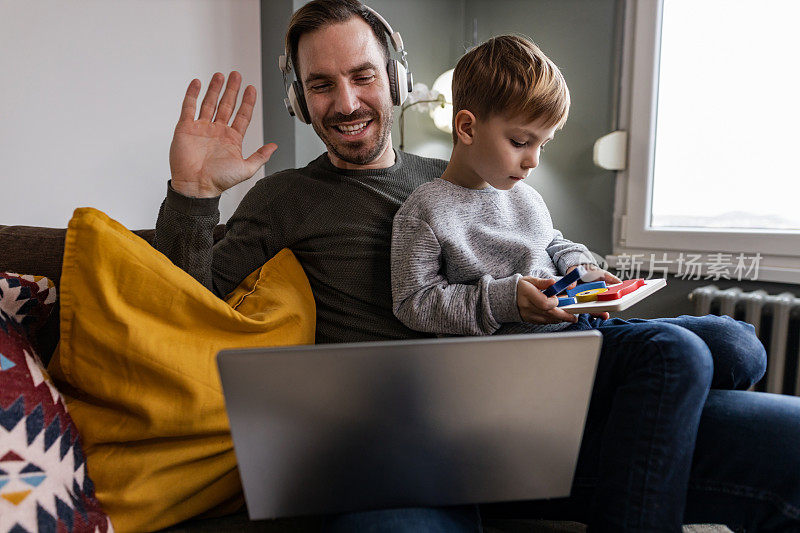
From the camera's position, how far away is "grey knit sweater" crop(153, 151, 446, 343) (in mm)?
1004

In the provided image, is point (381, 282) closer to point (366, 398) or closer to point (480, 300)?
point (480, 300)

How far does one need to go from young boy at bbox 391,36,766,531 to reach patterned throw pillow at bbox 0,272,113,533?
0.50 m

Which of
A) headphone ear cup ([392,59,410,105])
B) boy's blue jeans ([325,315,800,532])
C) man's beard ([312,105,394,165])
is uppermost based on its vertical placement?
headphone ear cup ([392,59,410,105])

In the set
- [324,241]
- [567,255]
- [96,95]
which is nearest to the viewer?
[567,255]

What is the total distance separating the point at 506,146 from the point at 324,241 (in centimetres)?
40

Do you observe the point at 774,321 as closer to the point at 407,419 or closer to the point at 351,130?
the point at 351,130

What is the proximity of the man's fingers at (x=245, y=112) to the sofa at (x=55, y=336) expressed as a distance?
27 cm

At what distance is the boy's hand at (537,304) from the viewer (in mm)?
771

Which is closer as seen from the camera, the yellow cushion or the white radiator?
the yellow cushion

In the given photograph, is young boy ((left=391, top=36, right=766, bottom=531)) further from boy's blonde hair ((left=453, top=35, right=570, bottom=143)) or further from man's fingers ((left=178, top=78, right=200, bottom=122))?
man's fingers ((left=178, top=78, right=200, bottom=122))

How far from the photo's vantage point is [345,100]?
111 cm

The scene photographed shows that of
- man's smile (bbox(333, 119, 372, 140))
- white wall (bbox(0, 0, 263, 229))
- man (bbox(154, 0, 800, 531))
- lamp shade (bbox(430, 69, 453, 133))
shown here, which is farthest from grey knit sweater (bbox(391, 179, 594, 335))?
lamp shade (bbox(430, 69, 453, 133))

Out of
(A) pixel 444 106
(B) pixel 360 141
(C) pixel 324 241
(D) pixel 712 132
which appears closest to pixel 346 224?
(C) pixel 324 241

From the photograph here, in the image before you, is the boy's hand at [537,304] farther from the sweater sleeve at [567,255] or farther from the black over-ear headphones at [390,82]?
the black over-ear headphones at [390,82]
